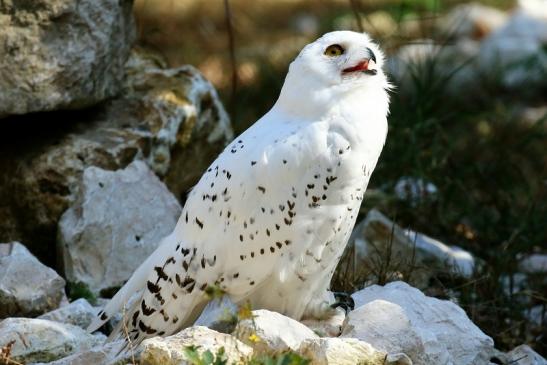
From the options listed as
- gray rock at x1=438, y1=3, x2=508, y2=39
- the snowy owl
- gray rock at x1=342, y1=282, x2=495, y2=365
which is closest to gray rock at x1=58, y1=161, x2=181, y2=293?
the snowy owl

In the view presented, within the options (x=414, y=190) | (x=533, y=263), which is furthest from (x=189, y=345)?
(x=533, y=263)

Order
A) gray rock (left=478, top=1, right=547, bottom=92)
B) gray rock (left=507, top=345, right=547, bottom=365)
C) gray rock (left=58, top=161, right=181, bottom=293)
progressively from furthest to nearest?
gray rock (left=478, top=1, right=547, bottom=92) < gray rock (left=58, top=161, right=181, bottom=293) < gray rock (left=507, top=345, right=547, bottom=365)

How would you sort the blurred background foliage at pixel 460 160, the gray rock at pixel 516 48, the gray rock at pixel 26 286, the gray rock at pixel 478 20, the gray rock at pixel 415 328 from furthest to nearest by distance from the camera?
the gray rock at pixel 478 20 → the gray rock at pixel 516 48 → the blurred background foliage at pixel 460 160 → the gray rock at pixel 26 286 → the gray rock at pixel 415 328

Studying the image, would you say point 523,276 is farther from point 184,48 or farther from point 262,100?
point 184,48

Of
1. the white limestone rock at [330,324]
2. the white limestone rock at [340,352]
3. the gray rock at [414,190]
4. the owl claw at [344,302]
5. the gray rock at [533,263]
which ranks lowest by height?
the gray rock at [533,263]

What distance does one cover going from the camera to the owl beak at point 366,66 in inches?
189

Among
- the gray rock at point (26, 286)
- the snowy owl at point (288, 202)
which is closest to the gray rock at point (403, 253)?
the snowy owl at point (288, 202)

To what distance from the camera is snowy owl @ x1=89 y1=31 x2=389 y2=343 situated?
185 inches

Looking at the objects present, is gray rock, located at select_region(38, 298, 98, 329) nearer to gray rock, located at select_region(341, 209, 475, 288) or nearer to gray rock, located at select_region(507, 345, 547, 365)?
gray rock, located at select_region(341, 209, 475, 288)

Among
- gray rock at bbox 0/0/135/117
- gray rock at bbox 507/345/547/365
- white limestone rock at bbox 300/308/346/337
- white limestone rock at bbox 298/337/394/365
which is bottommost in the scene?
gray rock at bbox 507/345/547/365

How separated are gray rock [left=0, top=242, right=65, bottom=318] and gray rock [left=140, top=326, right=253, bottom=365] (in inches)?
54.8

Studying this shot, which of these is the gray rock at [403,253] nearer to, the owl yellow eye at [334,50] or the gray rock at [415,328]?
the gray rock at [415,328]

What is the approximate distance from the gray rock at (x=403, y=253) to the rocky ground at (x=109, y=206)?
0.04ft

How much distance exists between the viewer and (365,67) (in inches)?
189
